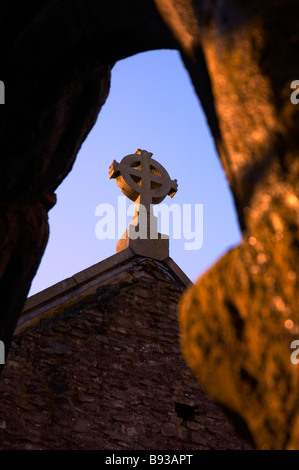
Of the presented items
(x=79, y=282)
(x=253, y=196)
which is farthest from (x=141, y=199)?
(x=253, y=196)

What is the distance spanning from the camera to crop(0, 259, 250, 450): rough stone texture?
225 inches

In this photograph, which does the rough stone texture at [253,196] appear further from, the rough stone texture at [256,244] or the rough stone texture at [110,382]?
the rough stone texture at [110,382]

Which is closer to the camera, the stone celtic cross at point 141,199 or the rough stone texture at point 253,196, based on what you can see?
the rough stone texture at point 253,196

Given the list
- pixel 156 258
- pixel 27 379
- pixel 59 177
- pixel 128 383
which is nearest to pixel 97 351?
pixel 128 383

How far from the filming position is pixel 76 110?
2301 millimetres

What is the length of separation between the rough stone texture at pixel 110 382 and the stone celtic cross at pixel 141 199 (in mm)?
490

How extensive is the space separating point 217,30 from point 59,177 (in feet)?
4.83

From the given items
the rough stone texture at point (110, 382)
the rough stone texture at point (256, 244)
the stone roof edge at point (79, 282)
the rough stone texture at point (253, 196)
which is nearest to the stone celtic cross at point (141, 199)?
the stone roof edge at point (79, 282)

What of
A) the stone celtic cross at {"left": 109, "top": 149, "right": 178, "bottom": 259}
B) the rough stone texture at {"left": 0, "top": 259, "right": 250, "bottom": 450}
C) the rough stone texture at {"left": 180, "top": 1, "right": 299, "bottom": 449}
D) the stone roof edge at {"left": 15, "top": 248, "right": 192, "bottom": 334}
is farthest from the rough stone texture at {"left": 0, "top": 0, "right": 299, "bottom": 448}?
the stone celtic cross at {"left": 109, "top": 149, "right": 178, "bottom": 259}

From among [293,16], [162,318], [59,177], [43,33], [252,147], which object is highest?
[162,318]

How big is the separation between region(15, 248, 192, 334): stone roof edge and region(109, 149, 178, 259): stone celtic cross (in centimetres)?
18

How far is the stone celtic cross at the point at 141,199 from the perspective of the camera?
770cm

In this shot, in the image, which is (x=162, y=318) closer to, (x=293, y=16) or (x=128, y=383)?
(x=128, y=383)

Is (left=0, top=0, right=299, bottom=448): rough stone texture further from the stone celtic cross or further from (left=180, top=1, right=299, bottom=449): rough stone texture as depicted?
the stone celtic cross
